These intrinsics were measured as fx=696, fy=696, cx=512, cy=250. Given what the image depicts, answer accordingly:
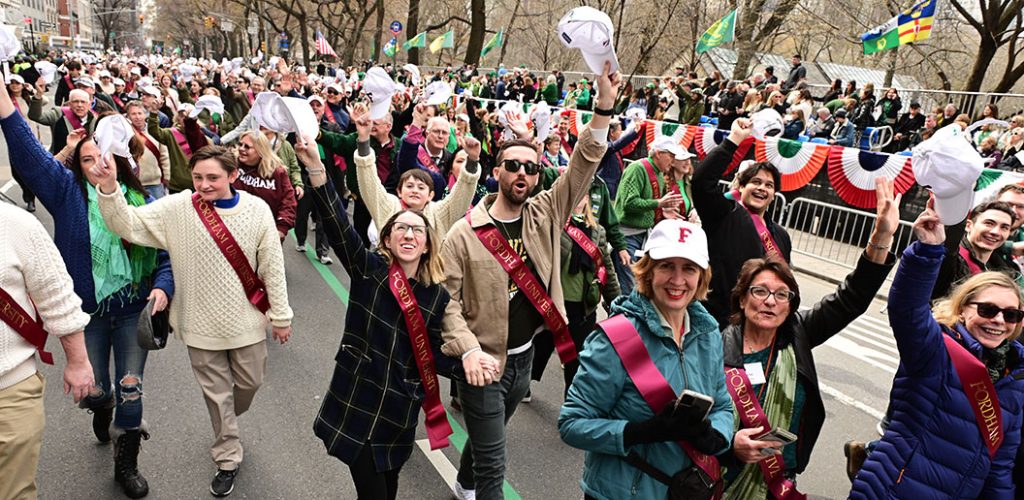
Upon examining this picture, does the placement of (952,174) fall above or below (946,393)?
above

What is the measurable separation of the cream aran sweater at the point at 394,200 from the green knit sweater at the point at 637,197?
1.83 meters

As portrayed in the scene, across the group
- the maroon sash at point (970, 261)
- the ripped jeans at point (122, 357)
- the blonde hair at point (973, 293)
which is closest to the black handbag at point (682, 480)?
the blonde hair at point (973, 293)

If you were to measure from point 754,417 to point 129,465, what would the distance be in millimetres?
3184

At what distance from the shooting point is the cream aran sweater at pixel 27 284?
237cm

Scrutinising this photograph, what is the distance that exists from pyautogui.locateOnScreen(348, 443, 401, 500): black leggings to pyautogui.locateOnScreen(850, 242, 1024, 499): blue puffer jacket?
6.56 feet

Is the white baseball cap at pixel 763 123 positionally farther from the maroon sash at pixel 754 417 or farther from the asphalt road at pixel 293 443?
the asphalt road at pixel 293 443

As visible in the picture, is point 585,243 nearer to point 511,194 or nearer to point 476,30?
point 511,194

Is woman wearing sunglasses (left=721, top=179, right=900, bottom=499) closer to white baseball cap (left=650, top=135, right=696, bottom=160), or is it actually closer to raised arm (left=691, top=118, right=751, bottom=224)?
raised arm (left=691, top=118, right=751, bottom=224)

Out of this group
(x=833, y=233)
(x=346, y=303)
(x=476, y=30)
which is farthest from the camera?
(x=476, y=30)

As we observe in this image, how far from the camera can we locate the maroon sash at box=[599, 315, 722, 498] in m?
2.31

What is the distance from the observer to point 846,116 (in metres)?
14.0

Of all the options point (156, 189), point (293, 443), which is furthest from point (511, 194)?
point (156, 189)

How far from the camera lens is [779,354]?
9.41 feet

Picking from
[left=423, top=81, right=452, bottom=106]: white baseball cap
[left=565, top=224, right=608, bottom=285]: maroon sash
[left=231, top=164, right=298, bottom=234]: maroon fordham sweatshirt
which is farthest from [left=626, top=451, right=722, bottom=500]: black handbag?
[left=423, top=81, right=452, bottom=106]: white baseball cap
